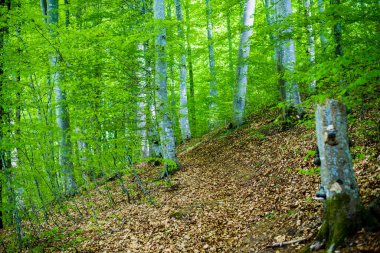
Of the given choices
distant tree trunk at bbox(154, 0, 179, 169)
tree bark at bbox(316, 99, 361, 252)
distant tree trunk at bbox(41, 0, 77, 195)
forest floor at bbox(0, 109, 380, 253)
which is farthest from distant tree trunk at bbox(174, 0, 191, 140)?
tree bark at bbox(316, 99, 361, 252)

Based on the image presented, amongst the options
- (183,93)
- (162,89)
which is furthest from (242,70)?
(162,89)

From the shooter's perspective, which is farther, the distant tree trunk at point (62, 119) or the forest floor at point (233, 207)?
the distant tree trunk at point (62, 119)

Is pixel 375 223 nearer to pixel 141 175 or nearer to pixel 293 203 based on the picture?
pixel 293 203

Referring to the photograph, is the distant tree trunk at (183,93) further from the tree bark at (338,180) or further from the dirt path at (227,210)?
the tree bark at (338,180)

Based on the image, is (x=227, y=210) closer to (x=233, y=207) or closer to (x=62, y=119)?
(x=233, y=207)

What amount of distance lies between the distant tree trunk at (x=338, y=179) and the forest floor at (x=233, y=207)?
20cm

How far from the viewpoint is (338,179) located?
3.25 m

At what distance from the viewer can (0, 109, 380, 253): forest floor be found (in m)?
4.71

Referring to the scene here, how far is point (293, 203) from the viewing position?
5.47m

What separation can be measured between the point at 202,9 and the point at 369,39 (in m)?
15.7

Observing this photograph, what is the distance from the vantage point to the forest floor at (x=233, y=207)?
Answer: 15.5 ft

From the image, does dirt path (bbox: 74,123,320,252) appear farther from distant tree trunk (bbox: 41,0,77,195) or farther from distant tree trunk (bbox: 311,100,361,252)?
distant tree trunk (bbox: 41,0,77,195)

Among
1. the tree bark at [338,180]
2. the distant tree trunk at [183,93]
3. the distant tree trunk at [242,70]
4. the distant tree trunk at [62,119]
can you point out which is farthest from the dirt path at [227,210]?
the distant tree trunk at [183,93]

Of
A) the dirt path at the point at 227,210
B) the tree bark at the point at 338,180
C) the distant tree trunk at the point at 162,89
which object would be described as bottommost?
the dirt path at the point at 227,210
